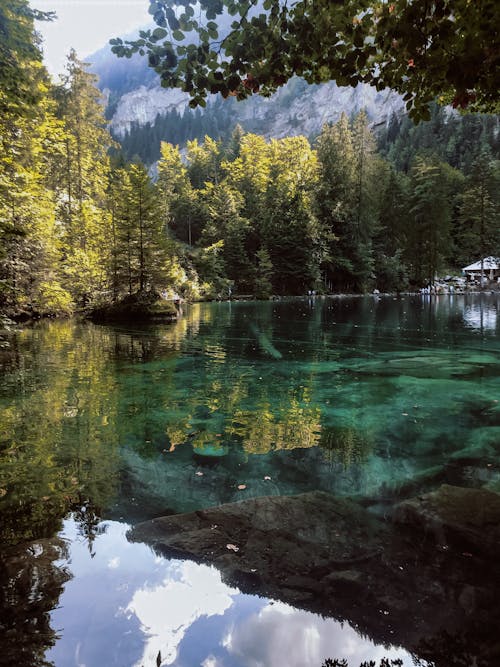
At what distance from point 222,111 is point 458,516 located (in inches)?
6694

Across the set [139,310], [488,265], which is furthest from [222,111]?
[139,310]

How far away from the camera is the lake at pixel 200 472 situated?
2.44 m

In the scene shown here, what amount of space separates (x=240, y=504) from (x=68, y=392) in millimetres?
5394

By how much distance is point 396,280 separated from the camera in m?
53.5

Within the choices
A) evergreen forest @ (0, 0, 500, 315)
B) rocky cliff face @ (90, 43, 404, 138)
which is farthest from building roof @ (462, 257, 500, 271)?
rocky cliff face @ (90, 43, 404, 138)

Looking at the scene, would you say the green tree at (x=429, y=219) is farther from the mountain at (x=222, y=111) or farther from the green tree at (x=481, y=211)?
the mountain at (x=222, y=111)

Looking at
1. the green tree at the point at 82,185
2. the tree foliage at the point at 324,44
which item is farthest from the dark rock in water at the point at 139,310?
the tree foliage at the point at 324,44

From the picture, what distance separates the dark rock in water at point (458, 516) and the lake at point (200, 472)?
0.21m

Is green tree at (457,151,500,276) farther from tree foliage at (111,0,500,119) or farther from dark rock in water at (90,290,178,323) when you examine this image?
tree foliage at (111,0,500,119)

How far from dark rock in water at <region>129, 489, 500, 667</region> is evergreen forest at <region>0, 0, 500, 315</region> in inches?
678

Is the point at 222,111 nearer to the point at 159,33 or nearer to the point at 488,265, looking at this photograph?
the point at 488,265

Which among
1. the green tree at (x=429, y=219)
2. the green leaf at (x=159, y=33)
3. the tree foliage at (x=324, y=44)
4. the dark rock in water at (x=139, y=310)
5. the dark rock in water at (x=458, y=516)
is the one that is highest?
the green tree at (x=429, y=219)

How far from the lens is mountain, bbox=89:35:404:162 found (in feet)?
412

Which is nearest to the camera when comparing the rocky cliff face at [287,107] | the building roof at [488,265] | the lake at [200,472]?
the lake at [200,472]
